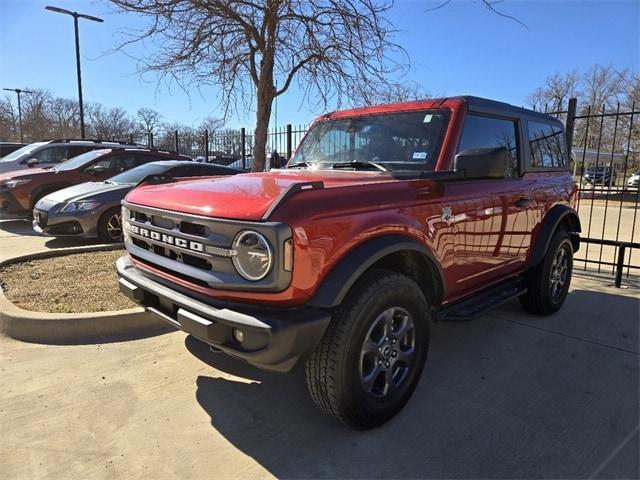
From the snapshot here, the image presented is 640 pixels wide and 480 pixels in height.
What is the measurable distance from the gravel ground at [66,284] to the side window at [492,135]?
334cm

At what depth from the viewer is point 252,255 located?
2.32 m

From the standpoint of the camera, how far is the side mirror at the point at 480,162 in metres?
2.93

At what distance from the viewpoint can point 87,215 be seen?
22.9 ft

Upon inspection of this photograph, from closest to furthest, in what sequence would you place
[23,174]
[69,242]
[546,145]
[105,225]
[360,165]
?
[360,165] < [546,145] < [105,225] < [69,242] < [23,174]

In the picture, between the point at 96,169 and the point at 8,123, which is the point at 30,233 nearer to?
the point at 96,169

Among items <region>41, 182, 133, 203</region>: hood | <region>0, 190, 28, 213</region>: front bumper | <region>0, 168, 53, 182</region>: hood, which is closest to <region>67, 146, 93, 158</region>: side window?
<region>0, 168, 53, 182</region>: hood

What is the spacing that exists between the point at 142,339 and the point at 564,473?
3220mm

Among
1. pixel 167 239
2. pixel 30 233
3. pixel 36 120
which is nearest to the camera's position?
pixel 167 239

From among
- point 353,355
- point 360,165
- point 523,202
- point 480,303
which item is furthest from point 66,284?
point 523,202

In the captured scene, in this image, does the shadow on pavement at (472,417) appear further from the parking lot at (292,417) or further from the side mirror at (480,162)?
the side mirror at (480,162)

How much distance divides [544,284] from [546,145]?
54.9 inches

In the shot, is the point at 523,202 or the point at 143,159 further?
the point at 143,159

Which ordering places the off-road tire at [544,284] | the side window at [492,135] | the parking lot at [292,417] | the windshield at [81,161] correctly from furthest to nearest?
the windshield at [81,161], the off-road tire at [544,284], the side window at [492,135], the parking lot at [292,417]

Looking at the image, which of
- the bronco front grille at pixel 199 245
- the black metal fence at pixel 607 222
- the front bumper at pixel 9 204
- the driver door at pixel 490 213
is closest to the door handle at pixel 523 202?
the driver door at pixel 490 213
